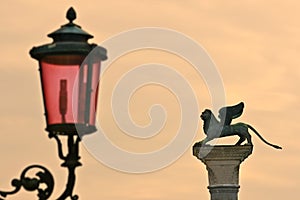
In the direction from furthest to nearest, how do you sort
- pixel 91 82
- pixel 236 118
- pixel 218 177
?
1. pixel 236 118
2. pixel 218 177
3. pixel 91 82

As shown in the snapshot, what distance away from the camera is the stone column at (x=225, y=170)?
37.0m

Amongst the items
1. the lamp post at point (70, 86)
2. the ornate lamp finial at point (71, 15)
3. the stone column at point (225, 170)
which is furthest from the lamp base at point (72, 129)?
the stone column at point (225, 170)

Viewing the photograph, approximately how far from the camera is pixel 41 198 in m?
9.91

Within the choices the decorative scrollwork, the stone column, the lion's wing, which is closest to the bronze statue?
the lion's wing

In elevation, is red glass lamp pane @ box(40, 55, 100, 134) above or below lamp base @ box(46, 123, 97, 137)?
above

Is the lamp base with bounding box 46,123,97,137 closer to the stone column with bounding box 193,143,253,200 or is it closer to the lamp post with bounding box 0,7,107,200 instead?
the lamp post with bounding box 0,7,107,200

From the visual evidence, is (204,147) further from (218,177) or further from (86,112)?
(86,112)

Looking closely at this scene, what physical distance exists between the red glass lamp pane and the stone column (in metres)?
27.6

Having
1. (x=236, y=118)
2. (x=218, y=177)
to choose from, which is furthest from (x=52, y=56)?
(x=236, y=118)

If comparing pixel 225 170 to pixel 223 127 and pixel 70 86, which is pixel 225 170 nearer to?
pixel 223 127

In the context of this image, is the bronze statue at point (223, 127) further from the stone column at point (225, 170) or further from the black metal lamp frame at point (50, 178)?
the black metal lamp frame at point (50, 178)

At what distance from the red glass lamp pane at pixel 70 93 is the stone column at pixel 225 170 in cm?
2757

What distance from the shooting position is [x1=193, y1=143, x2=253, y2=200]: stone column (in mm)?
37000

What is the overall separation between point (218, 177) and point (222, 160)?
0.55 m
